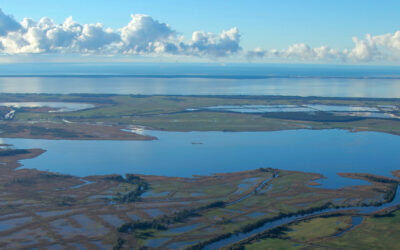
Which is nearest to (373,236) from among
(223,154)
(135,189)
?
(135,189)

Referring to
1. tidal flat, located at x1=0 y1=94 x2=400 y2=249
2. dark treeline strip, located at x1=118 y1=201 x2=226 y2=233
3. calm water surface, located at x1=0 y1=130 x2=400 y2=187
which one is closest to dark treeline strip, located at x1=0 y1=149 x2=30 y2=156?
tidal flat, located at x1=0 y1=94 x2=400 y2=249

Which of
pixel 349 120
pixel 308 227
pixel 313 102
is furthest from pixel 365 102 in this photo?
pixel 308 227

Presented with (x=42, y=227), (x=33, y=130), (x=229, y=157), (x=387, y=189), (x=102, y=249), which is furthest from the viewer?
(x=33, y=130)

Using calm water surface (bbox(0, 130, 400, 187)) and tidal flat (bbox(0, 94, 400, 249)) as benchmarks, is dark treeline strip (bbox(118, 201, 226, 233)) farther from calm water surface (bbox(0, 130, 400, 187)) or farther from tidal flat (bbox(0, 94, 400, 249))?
calm water surface (bbox(0, 130, 400, 187))

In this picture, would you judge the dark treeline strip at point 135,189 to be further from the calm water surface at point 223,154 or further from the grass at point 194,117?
the grass at point 194,117

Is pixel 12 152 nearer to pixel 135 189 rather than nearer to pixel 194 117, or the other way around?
pixel 135 189

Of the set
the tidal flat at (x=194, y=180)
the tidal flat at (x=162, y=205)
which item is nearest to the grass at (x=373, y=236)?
the tidal flat at (x=194, y=180)

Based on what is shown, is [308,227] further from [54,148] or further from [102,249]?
[54,148]

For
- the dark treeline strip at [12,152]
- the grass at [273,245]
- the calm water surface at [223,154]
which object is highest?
the calm water surface at [223,154]
